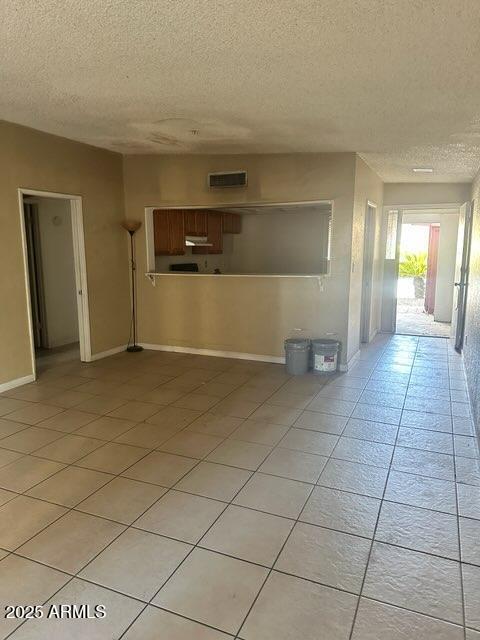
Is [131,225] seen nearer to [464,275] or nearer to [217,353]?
[217,353]

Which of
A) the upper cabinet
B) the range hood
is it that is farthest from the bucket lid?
the range hood

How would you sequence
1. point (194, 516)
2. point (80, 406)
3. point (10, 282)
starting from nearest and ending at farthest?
A: point (194, 516) < point (80, 406) < point (10, 282)

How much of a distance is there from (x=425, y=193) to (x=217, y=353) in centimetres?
396

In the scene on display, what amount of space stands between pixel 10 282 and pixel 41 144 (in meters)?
1.43

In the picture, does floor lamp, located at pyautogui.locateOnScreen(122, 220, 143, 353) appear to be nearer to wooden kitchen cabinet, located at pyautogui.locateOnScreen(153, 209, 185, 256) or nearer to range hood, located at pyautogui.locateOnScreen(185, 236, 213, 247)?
wooden kitchen cabinet, located at pyautogui.locateOnScreen(153, 209, 185, 256)

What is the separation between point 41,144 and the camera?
4.42m

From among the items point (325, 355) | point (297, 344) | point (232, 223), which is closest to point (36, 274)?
point (232, 223)

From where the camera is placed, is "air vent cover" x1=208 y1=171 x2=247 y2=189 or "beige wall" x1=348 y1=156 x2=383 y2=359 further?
"air vent cover" x1=208 y1=171 x2=247 y2=189

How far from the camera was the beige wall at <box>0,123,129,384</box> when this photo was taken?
4.19m

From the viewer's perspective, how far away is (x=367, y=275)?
6207mm

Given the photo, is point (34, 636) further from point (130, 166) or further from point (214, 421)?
point (130, 166)

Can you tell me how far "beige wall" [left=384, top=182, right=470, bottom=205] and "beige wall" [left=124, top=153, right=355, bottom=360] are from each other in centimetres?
232

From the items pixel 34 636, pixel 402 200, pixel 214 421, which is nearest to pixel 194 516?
pixel 34 636

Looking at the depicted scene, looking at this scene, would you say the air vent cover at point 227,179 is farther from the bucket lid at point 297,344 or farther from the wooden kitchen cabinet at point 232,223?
the wooden kitchen cabinet at point 232,223
